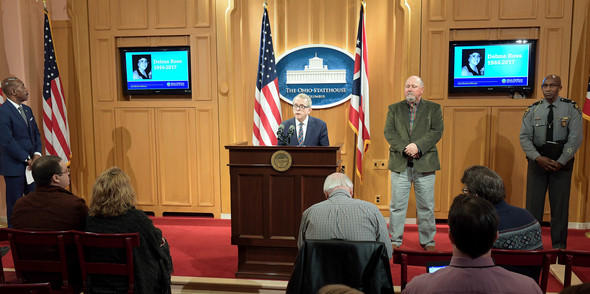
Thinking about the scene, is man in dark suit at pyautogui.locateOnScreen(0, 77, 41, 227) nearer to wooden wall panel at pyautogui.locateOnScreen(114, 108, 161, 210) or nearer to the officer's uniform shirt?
wooden wall panel at pyautogui.locateOnScreen(114, 108, 161, 210)

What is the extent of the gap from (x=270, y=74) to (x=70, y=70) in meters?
2.92

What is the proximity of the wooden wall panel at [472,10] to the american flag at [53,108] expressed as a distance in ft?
17.1

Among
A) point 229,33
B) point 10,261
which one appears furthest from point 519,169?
point 10,261

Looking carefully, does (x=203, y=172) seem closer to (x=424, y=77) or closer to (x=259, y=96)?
(x=259, y=96)

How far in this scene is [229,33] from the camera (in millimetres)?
5746

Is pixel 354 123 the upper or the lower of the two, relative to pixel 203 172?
upper

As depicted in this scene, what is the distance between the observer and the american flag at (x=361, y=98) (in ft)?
17.6

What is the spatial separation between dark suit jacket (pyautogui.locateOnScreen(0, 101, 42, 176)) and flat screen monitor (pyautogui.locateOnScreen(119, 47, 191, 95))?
1476mm

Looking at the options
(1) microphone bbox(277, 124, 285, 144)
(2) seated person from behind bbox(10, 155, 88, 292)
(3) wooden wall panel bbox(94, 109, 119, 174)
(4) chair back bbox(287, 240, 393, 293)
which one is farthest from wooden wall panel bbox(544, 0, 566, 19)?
(3) wooden wall panel bbox(94, 109, 119, 174)

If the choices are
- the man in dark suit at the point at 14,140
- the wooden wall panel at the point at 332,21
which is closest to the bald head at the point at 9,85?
the man in dark suit at the point at 14,140

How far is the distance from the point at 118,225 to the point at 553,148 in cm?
408

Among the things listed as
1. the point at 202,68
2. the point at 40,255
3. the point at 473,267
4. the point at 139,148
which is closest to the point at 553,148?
the point at 473,267

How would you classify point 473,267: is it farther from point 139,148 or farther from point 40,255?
point 139,148

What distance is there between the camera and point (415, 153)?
14.6ft
